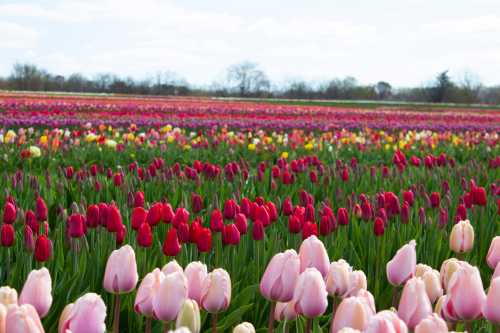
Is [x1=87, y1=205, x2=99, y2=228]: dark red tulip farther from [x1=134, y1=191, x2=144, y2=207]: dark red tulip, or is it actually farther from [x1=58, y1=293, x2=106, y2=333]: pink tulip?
[x1=58, y1=293, x2=106, y2=333]: pink tulip

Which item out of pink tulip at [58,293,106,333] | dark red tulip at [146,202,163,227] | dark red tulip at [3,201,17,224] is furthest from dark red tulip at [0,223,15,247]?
pink tulip at [58,293,106,333]

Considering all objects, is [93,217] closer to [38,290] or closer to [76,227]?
[76,227]

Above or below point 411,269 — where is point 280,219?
below

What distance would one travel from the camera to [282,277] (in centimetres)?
162

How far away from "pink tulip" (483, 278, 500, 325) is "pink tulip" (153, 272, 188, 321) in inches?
26.4

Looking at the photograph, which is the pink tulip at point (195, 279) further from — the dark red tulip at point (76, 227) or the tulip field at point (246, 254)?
the dark red tulip at point (76, 227)

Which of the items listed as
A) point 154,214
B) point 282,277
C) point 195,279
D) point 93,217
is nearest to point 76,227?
point 93,217

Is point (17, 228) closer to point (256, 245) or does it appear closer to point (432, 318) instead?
point (256, 245)

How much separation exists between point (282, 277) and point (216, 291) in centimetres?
17

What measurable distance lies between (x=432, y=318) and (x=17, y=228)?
2.52 metres

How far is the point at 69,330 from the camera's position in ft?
4.04

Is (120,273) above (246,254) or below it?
above

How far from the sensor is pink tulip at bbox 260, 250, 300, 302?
1.61 meters

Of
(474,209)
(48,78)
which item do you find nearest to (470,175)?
(474,209)
